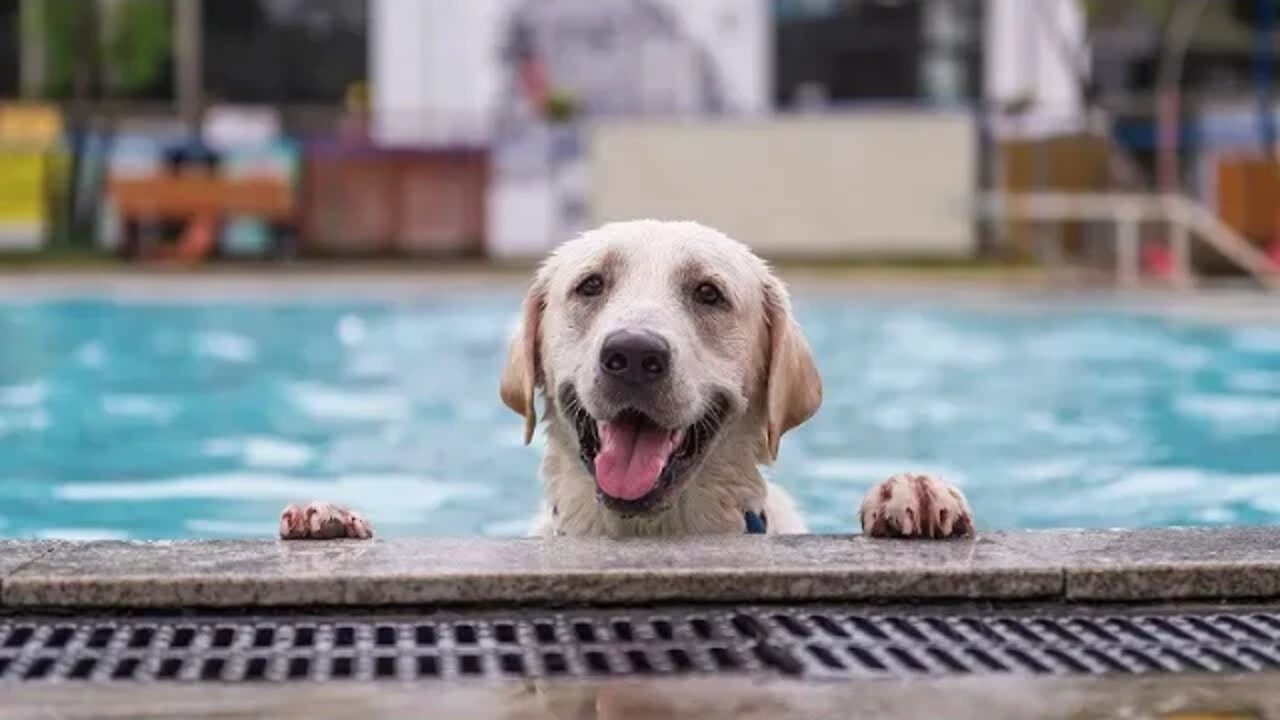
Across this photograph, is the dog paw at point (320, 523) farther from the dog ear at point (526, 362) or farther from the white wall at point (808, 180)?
the white wall at point (808, 180)

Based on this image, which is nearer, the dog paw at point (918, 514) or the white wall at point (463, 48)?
the dog paw at point (918, 514)

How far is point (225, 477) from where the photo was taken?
8.89m

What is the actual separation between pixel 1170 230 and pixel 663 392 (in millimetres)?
17459

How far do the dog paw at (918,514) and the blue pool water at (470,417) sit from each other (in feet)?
11.8

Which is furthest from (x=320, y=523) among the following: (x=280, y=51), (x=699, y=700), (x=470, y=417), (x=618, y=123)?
(x=280, y=51)

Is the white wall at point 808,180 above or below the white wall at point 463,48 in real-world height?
below

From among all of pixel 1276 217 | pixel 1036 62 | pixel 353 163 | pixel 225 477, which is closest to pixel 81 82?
pixel 353 163

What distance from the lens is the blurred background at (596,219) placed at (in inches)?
382

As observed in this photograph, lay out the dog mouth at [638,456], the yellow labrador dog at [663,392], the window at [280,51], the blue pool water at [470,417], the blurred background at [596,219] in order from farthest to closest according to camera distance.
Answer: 1. the window at [280,51]
2. the blurred background at [596,219]
3. the blue pool water at [470,417]
4. the dog mouth at [638,456]
5. the yellow labrador dog at [663,392]

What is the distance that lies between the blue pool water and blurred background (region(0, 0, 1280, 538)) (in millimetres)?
47

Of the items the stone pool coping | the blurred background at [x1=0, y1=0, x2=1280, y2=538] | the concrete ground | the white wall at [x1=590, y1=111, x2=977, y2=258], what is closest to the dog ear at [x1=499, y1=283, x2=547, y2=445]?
the stone pool coping

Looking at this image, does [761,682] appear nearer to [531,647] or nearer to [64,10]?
[531,647]

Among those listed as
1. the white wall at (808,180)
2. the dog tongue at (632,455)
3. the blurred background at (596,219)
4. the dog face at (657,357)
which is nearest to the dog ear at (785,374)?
the dog face at (657,357)

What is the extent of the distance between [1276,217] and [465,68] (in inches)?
463
